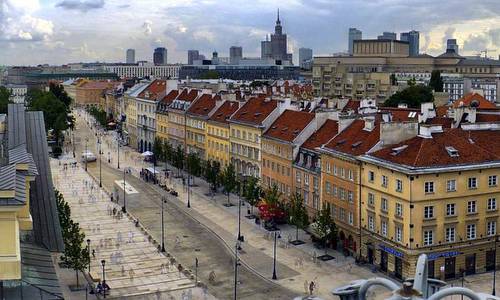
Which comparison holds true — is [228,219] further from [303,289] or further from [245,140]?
[303,289]

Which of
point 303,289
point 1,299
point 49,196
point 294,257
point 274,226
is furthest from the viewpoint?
point 274,226

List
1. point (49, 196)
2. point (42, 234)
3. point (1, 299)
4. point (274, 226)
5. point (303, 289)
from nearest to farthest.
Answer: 1. point (1, 299)
2. point (42, 234)
3. point (49, 196)
4. point (303, 289)
5. point (274, 226)

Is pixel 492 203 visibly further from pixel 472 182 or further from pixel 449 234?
pixel 449 234

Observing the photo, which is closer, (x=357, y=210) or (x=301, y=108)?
(x=357, y=210)

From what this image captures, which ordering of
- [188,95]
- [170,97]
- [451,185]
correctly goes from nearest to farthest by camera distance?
[451,185] < [188,95] < [170,97]

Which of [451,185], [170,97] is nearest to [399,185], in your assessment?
[451,185]

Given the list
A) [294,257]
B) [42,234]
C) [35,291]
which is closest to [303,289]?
[294,257]

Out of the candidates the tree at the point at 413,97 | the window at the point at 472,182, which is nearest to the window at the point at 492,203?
the window at the point at 472,182

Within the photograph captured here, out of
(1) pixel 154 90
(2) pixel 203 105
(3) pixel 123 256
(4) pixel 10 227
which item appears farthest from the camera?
(1) pixel 154 90
